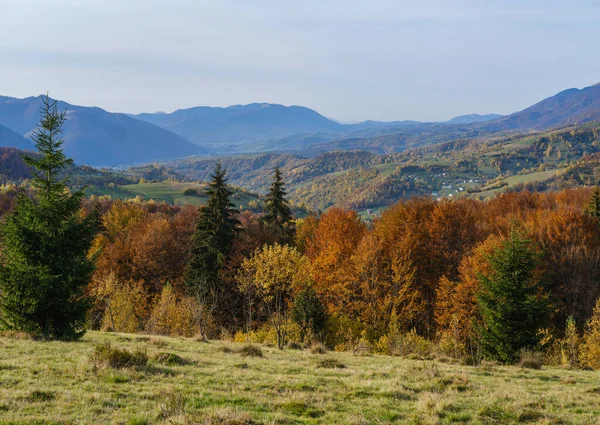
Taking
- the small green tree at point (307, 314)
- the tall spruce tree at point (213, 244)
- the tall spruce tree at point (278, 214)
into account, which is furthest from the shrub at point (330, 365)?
the tall spruce tree at point (278, 214)

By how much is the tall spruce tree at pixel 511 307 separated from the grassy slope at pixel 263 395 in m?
16.1

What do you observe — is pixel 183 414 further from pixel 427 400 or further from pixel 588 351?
pixel 588 351

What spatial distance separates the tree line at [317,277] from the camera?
22078 millimetres

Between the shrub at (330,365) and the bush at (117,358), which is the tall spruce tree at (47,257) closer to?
the bush at (117,358)

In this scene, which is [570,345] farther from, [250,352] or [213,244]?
[213,244]

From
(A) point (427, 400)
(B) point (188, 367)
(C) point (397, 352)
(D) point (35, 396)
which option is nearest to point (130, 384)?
(D) point (35, 396)

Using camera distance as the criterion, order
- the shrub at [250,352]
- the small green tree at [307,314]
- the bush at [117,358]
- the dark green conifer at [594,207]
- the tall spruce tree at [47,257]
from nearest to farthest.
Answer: the bush at [117,358]
the tall spruce tree at [47,257]
the shrub at [250,352]
the small green tree at [307,314]
the dark green conifer at [594,207]

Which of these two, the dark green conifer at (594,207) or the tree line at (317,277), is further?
the dark green conifer at (594,207)

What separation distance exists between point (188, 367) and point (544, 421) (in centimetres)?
1127

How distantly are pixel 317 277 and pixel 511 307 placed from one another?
2455 centimetres

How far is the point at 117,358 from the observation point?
46.7 ft

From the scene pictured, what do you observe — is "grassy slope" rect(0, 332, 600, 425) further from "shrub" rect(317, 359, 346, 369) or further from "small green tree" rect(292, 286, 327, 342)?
"small green tree" rect(292, 286, 327, 342)

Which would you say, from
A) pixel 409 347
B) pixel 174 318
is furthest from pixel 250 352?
pixel 174 318

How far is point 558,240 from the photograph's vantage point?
2365 inches
